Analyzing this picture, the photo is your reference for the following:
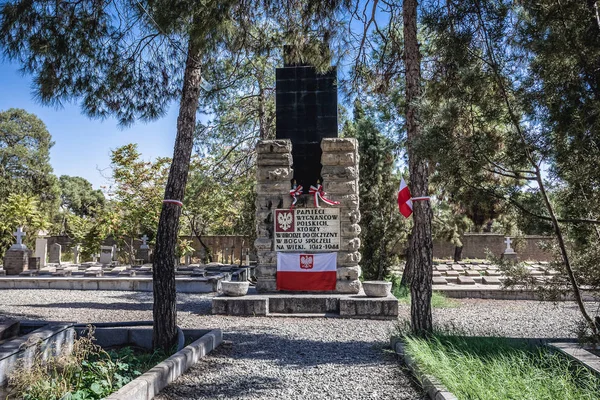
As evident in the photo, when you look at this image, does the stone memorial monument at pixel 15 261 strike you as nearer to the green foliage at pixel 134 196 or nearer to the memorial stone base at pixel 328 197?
the green foliage at pixel 134 196

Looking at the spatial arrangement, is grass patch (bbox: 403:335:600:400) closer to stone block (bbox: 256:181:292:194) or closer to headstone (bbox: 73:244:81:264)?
stone block (bbox: 256:181:292:194)

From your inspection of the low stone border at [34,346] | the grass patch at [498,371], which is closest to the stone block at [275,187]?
the grass patch at [498,371]

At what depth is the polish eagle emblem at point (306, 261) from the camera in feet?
32.6

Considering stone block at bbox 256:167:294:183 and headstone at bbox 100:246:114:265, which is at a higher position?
stone block at bbox 256:167:294:183

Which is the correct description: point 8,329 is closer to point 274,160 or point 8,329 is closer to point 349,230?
point 274,160

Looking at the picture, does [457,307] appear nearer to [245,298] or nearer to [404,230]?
[404,230]

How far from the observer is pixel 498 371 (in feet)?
12.8

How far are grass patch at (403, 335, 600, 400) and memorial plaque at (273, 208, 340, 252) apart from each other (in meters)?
4.61

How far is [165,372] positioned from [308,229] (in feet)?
19.2

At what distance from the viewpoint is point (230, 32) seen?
5867mm

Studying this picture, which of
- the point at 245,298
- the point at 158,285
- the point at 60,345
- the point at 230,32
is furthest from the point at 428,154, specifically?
the point at 245,298

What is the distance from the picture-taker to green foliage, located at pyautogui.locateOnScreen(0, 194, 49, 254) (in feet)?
72.5

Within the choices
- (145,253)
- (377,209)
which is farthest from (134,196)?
(377,209)

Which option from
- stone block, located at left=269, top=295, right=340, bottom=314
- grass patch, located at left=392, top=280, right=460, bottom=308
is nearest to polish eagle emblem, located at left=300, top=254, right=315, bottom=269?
stone block, located at left=269, top=295, right=340, bottom=314
